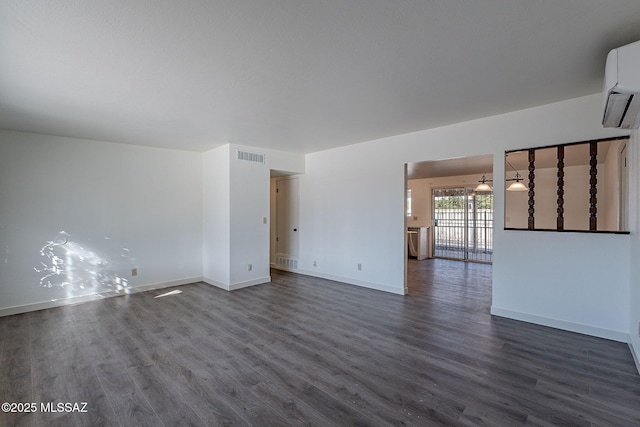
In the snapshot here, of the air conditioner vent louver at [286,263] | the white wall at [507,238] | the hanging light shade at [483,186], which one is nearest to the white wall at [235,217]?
the air conditioner vent louver at [286,263]

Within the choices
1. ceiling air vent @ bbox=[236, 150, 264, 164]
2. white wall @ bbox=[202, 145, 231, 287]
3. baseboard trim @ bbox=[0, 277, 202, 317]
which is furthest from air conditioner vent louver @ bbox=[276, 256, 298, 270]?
ceiling air vent @ bbox=[236, 150, 264, 164]

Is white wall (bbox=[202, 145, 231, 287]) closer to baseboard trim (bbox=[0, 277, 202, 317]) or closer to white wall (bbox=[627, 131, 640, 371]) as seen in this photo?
baseboard trim (bbox=[0, 277, 202, 317])

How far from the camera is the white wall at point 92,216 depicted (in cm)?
409

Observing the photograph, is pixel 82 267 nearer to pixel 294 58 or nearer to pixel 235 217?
pixel 235 217

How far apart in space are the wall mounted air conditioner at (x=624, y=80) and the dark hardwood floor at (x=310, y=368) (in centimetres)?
213

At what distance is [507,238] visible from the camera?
3678 millimetres

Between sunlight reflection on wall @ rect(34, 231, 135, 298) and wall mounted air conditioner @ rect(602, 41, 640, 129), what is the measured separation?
6.26 m

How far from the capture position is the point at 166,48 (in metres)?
2.17

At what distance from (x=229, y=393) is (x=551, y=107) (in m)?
4.36

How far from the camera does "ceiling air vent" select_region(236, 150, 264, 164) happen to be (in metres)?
5.21

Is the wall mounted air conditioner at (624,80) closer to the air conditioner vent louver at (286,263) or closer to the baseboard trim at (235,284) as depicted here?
the baseboard trim at (235,284)

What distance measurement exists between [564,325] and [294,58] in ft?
13.1

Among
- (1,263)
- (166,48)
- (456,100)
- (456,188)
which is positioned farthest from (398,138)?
(1,263)

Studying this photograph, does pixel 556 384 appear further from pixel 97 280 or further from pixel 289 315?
pixel 97 280
